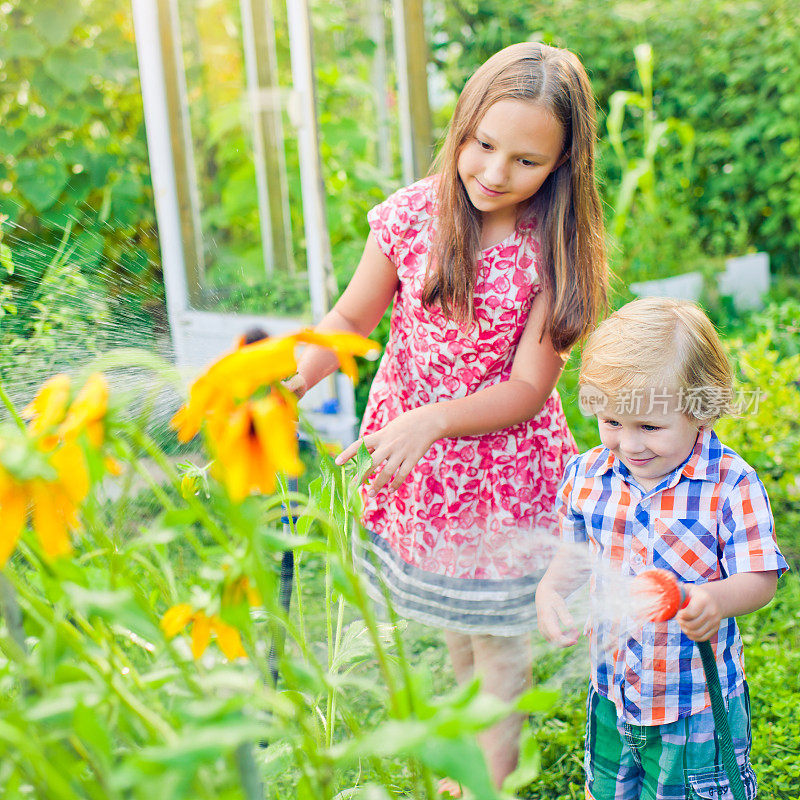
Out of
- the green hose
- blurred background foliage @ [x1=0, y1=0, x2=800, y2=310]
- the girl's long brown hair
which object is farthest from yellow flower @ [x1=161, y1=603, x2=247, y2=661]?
blurred background foliage @ [x1=0, y1=0, x2=800, y2=310]

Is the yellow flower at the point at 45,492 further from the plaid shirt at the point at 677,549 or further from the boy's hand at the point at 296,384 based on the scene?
the plaid shirt at the point at 677,549

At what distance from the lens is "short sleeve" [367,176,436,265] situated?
1.54 m

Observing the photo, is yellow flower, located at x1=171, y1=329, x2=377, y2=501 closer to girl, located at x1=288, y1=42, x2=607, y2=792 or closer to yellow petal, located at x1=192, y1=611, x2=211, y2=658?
yellow petal, located at x1=192, y1=611, x2=211, y2=658

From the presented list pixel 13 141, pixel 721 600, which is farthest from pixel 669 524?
pixel 13 141

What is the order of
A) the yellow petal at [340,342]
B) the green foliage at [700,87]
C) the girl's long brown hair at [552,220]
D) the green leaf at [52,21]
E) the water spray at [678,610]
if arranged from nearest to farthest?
the yellow petal at [340,342] → the water spray at [678,610] → the girl's long brown hair at [552,220] → the green leaf at [52,21] → the green foliage at [700,87]

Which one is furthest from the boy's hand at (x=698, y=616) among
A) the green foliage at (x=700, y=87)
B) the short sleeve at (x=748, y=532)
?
the green foliage at (x=700, y=87)

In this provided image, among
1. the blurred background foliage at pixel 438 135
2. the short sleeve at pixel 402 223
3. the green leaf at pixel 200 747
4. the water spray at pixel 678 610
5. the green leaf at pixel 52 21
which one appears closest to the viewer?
the green leaf at pixel 200 747

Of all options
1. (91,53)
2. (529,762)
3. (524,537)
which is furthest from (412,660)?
(91,53)

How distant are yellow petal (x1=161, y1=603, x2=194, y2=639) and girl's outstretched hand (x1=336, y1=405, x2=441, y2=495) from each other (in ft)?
1.57

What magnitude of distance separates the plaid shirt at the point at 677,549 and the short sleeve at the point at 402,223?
0.56m

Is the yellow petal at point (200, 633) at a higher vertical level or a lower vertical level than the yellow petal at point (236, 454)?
lower

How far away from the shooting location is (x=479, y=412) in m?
1.35

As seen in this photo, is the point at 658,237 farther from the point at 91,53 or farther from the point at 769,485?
the point at 91,53

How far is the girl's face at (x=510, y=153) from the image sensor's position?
131 centimetres
